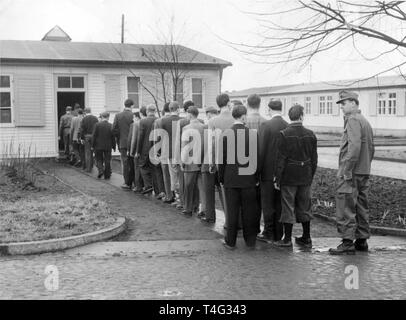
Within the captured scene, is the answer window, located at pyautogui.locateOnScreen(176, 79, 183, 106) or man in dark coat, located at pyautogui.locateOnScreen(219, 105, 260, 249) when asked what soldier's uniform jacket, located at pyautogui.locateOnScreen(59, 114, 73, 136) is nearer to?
window, located at pyautogui.locateOnScreen(176, 79, 183, 106)

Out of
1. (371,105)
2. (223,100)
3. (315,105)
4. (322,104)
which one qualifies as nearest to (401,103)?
(371,105)

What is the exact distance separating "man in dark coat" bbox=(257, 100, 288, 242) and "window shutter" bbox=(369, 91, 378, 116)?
34.6 metres

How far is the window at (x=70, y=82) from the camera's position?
863 inches

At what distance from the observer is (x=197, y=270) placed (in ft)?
22.6

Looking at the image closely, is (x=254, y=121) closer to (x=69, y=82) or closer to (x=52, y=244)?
(x=52, y=244)

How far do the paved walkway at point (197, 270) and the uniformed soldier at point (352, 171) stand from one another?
35 cm

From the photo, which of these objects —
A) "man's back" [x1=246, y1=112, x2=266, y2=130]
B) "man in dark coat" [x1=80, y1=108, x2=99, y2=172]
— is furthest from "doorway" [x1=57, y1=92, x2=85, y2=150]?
"man's back" [x1=246, y1=112, x2=266, y2=130]

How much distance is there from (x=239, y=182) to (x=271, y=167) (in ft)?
1.99

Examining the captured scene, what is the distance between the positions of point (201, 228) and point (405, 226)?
11.5 ft

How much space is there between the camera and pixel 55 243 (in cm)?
813

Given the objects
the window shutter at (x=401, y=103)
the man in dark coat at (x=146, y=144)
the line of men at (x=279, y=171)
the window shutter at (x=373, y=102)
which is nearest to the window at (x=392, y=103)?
the window shutter at (x=401, y=103)

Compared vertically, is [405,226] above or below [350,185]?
below

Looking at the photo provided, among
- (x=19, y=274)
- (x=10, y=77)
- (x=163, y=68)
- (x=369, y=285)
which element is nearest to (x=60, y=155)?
(x=10, y=77)
